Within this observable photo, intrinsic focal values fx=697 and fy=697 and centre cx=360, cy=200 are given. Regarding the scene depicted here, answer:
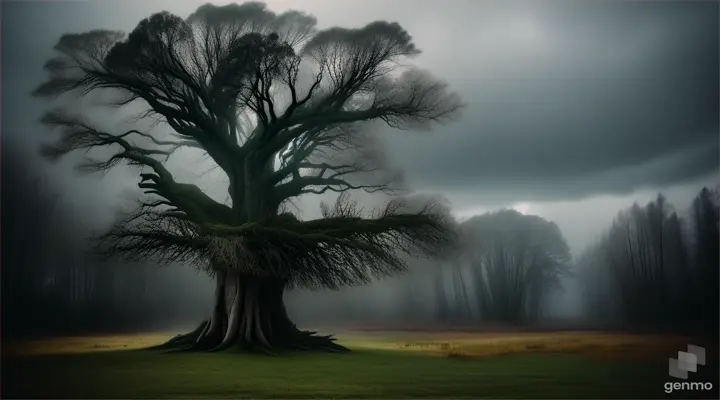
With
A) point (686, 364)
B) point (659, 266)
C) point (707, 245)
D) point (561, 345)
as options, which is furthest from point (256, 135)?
point (686, 364)

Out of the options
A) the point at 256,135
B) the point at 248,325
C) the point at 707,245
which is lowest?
the point at 248,325

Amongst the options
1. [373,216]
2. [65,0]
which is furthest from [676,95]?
[65,0]

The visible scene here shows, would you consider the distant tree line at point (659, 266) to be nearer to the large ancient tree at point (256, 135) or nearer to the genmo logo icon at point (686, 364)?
the genmo logo icon at point (686, 364)

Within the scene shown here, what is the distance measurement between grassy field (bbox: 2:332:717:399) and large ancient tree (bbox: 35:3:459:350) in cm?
52

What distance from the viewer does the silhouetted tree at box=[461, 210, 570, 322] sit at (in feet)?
25.7

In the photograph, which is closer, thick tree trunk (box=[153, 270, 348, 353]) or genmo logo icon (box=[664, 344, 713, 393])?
genmo logo icon (box=[664, 344, 713, 393])

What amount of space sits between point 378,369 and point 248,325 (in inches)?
65.4

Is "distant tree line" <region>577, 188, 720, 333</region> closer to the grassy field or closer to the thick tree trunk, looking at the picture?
the grassy field

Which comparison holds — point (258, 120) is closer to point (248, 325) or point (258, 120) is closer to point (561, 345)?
point (248, 325)

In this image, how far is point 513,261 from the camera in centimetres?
793

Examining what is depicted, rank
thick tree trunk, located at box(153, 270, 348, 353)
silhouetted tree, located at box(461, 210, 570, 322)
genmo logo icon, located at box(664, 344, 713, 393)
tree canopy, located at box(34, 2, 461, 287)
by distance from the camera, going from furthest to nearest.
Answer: thick tree trunk, located at box(153, 270, 348, 353) → tree canopy, located at box(34, 2, 461, 287) → silhouetted tree, located at box(461, 210, 570, 322) → genmo logo icon, located at box(664, 344, 713, 393)

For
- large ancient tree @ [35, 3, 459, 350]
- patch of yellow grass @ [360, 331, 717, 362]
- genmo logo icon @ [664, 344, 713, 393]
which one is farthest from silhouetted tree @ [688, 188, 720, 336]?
large ancient tree @ [35, 3, 459, 350]

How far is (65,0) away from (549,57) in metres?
5.71

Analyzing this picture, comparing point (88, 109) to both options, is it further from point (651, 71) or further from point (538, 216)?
point (651, 71)
